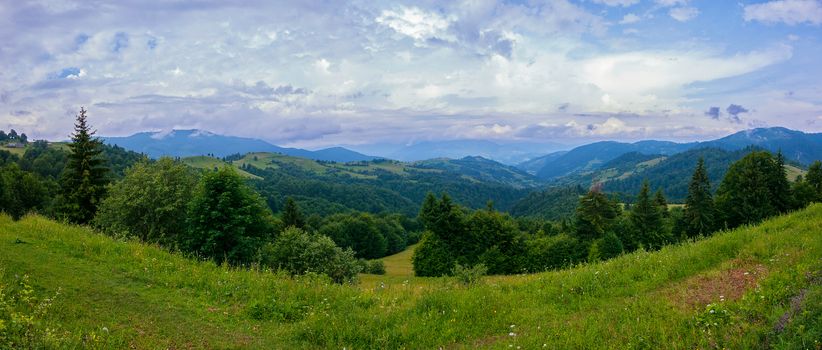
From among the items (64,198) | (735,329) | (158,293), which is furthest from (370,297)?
(64,198)

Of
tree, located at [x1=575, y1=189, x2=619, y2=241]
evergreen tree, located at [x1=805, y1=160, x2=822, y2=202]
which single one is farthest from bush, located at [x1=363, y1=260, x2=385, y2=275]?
evergreen tree, located at [x1=805, y1=160, x2=822, y2=202]

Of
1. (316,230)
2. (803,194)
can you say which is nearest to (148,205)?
(316,230)

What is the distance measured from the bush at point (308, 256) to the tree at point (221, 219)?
2.34 metres

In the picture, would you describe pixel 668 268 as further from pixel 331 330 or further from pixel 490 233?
pixel 490 233

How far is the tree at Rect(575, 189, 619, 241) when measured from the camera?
61.7m

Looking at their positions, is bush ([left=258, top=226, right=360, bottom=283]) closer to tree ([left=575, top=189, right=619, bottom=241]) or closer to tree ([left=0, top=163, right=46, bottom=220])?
tree ([left=575, top=189, right=619, bottom=241])

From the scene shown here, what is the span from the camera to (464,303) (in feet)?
34.5

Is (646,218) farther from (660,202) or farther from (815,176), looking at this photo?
(815,176)

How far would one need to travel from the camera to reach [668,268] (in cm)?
1179

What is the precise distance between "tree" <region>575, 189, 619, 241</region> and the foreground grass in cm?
4911

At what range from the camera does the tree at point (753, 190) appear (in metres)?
49.9

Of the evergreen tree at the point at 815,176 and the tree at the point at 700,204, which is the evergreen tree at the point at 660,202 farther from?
the evergreen tree at the point at 815,176

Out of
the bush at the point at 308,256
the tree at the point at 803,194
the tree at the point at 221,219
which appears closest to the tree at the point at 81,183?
the tree at the point at 221,219

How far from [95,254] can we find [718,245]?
19.6 m
